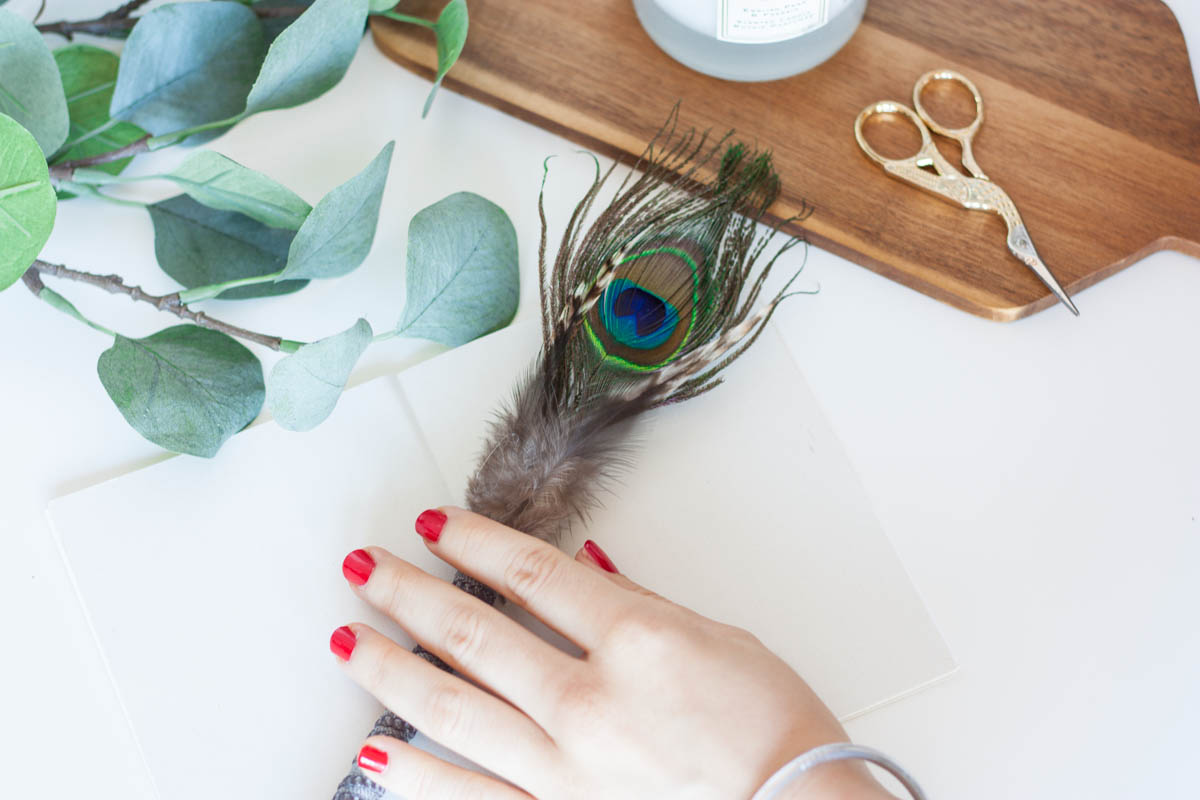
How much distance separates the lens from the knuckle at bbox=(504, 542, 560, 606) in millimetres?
540

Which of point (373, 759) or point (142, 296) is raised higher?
point (142, 296)

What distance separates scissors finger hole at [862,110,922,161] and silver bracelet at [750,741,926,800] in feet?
1.28

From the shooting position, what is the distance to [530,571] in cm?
54

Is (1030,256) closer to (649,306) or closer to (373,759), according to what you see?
(649,306)

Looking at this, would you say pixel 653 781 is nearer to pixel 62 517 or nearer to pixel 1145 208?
pixel 62 517

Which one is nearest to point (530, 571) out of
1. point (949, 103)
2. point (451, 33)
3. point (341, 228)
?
point (341, 228)

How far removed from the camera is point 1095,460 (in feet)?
2.05

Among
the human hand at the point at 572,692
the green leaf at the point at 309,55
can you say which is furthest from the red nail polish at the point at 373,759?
the green leaf at the point at 309,55

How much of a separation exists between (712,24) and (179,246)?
0.38 meters

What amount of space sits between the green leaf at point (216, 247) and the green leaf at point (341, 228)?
0.06 m

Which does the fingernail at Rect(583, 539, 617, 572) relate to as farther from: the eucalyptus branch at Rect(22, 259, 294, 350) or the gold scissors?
the gold scissors

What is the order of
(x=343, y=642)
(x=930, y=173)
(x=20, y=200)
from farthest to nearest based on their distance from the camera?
(x=930, y=173) < (x=343, y=642) < (x=20, y=200)

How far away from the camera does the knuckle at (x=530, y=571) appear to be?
0.54 m

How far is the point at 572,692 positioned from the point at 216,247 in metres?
0.36
